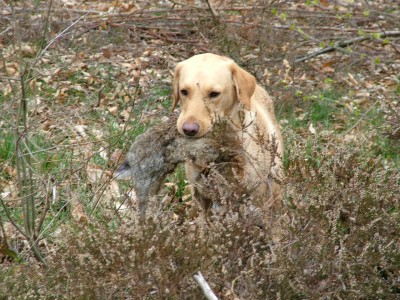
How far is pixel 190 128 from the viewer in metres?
4.43

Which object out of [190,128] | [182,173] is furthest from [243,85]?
[182,173]

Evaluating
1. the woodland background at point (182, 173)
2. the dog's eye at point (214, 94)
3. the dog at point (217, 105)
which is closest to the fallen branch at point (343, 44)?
the woodland background at point (182, 173)

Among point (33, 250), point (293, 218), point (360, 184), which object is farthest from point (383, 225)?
point (33, 250)

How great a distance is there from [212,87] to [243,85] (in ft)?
0.70

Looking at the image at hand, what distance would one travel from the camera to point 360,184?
4.02 metres

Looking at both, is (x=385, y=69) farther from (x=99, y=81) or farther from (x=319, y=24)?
(x=99, y=81)

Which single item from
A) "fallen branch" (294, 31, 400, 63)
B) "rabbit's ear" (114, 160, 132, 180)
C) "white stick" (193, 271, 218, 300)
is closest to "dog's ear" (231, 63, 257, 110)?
"rabbit's ear" (114, 160, 132, 180)

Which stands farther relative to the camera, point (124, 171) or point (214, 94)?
point (214, 94)

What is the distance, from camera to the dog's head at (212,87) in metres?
4.71

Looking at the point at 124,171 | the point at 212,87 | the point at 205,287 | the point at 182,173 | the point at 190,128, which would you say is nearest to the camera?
the point at 205,287

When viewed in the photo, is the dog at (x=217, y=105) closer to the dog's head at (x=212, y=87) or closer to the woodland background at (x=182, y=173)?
the dog's head at (x=212, y=87)

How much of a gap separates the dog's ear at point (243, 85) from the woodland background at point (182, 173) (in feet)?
1.63

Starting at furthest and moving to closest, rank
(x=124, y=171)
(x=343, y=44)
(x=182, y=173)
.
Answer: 1. (x=343, y=44)
2. (x=182, y=173)
3. (x=124, y=171)

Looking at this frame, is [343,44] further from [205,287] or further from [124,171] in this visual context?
[205,287]
